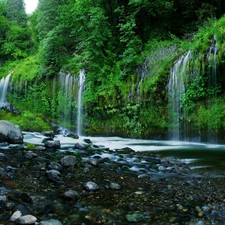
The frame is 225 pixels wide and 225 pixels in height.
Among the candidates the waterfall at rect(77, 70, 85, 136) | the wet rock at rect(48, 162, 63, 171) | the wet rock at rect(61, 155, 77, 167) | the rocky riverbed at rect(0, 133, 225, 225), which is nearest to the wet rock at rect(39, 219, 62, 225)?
the rocky riverbed at rect(0, 133, 225, 225)

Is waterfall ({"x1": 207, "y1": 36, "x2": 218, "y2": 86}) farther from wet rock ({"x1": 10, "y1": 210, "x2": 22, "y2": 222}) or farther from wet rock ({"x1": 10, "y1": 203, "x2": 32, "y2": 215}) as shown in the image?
wet rock ({"x1": 10, "y1": 210, "x2": 22, "y2": 222})

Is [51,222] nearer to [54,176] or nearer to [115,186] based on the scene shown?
[115,186]

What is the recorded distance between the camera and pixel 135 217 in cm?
350

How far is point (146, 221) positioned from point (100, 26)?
41.5 ft

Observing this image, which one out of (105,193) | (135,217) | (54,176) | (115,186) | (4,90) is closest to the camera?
(135,217)

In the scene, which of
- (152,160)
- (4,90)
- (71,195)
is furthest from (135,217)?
(4,90)

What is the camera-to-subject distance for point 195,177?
17.7 ft

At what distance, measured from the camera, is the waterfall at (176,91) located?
10977 mm

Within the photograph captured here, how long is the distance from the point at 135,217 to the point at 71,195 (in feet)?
3.77

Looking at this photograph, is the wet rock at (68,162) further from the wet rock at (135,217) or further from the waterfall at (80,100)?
the waterfall at (80,100)

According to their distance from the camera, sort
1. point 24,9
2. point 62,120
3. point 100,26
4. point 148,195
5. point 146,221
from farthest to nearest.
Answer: point 24,9 → point 62,120 → point 100,26 → point 148,195 → point 146,221

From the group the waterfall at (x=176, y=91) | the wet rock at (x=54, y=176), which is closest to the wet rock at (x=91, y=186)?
the wet rock at (x=54, y=176)

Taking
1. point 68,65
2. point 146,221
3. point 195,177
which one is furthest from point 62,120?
point 146,221

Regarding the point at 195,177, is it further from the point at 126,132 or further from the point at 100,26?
the point at 100,26
